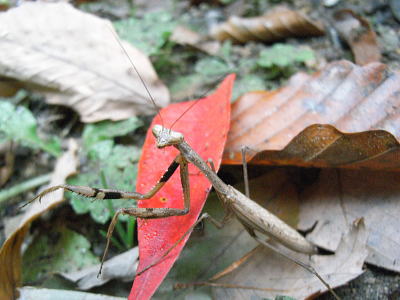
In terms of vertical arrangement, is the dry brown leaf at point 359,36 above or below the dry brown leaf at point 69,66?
above

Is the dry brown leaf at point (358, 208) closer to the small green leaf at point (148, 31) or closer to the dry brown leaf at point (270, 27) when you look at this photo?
the dry brown leaf at point (270, 27)

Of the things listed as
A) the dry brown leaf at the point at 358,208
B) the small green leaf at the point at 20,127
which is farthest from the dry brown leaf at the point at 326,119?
the small green leaf at the point at 20,127

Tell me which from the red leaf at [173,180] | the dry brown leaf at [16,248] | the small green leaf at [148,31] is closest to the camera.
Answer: the red leaf at [173,180]

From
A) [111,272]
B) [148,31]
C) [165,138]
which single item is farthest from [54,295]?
[148,31]

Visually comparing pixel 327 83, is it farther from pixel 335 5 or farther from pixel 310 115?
pixel 335 5

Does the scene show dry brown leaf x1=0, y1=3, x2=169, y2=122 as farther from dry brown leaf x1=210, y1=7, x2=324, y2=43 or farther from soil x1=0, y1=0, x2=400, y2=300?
dry brown leaf x1=210, y1=7, x2=324, y2=43

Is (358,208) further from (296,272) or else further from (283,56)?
(283,56)

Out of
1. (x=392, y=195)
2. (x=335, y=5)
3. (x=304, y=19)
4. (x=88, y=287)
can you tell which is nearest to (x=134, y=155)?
(x=88, y=287)
